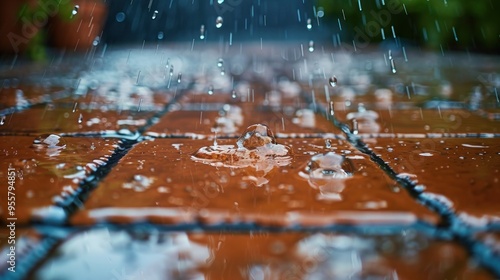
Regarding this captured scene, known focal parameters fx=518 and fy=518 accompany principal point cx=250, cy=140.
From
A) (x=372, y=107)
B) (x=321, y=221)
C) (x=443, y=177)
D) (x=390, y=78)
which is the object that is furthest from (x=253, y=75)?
(x=321, y=221)

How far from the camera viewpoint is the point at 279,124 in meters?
1.73

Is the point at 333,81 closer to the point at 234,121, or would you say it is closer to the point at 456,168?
the point at 234,121

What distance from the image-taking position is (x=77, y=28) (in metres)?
6.13

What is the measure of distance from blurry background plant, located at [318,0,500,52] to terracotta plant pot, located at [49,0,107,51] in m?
2.93

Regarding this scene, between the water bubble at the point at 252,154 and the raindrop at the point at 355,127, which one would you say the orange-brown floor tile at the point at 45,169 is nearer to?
the water bubble at the point at 252,154

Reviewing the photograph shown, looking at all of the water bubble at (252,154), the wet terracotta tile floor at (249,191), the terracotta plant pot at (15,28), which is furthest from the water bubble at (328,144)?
the terracotta plant pot at (15,28)

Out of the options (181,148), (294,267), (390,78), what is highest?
(390,78)

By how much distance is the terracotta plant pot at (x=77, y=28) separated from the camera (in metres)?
6.02

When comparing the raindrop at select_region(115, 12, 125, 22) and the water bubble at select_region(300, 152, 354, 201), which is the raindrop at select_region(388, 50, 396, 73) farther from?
the raindrop at select_region(115, 12, 125, 22)

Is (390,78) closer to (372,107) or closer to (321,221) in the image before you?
(372,107)

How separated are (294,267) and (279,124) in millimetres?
1116

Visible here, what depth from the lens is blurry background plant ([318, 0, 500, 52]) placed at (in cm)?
500

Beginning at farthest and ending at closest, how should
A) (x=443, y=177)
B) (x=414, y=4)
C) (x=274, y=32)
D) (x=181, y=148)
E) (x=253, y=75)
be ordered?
(x=274, y=32) → (x=414, y=4) → (x=253, y=75) → (x=181, y=148) → (x=443, y=177)

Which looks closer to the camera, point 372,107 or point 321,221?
point 321,221
